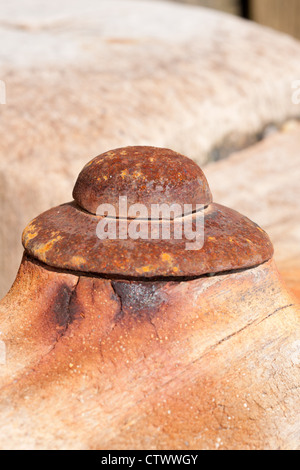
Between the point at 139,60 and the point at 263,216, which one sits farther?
the point at 139,60

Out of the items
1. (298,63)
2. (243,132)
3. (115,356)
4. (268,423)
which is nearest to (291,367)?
(268,423)

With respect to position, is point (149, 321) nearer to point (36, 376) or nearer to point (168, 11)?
point (36, 376)

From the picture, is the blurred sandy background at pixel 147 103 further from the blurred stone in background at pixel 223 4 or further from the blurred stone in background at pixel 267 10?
the blurred stone in background at pixel 267 10

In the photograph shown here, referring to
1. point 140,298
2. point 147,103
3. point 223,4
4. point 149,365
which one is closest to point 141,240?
point 140,298

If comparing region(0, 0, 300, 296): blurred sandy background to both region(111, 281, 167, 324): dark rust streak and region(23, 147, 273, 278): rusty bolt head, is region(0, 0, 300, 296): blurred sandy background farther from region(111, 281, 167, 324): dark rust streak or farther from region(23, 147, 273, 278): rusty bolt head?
region(111, 281, 167, 324): dark rust streak

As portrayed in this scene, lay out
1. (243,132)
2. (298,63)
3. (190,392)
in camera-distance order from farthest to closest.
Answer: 1. (298,63)
2. (243,132)
3. (190,392)
